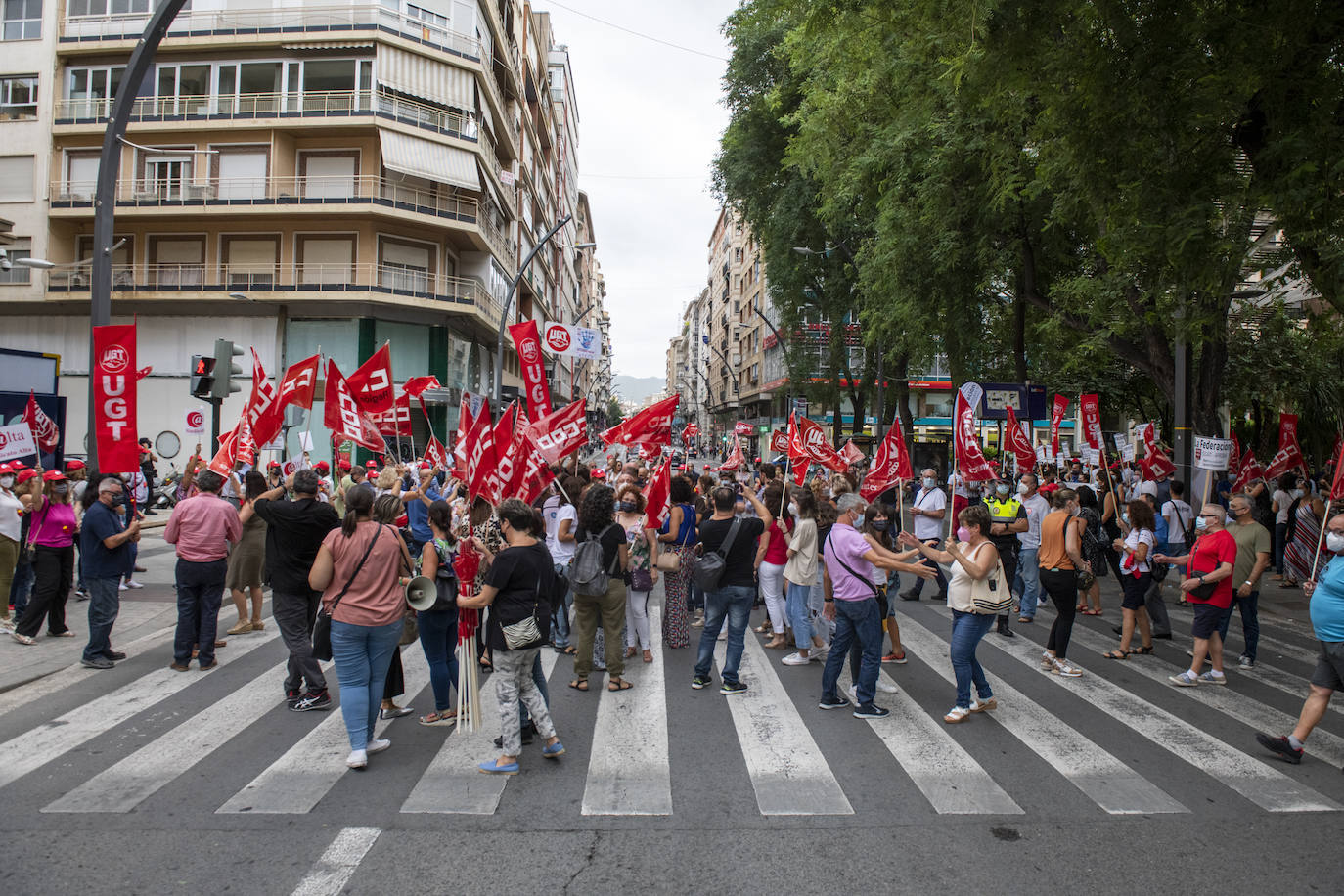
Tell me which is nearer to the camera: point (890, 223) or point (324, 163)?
point (890, 223)

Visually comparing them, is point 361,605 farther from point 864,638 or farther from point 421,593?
point 864,638

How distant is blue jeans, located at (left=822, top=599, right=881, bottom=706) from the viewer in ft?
21.2

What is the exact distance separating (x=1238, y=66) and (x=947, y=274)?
32.7 ft

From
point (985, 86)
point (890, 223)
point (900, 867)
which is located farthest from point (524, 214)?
point (900, 867)

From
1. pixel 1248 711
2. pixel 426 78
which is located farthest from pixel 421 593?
pixel 426 78

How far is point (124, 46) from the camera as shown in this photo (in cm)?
2739

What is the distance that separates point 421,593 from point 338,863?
1.77 meters

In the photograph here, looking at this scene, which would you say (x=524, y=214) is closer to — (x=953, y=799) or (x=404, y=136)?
(x=404, y=136)

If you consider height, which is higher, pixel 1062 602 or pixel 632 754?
pixel 1062 602

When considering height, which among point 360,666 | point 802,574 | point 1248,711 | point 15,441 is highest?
point 15,441

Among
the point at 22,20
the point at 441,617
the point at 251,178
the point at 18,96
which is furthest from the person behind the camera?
the point at 18,96

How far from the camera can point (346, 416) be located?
1126 centimetres

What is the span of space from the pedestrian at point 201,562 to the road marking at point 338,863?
12.7 ft

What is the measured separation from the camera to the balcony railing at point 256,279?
26.8m
